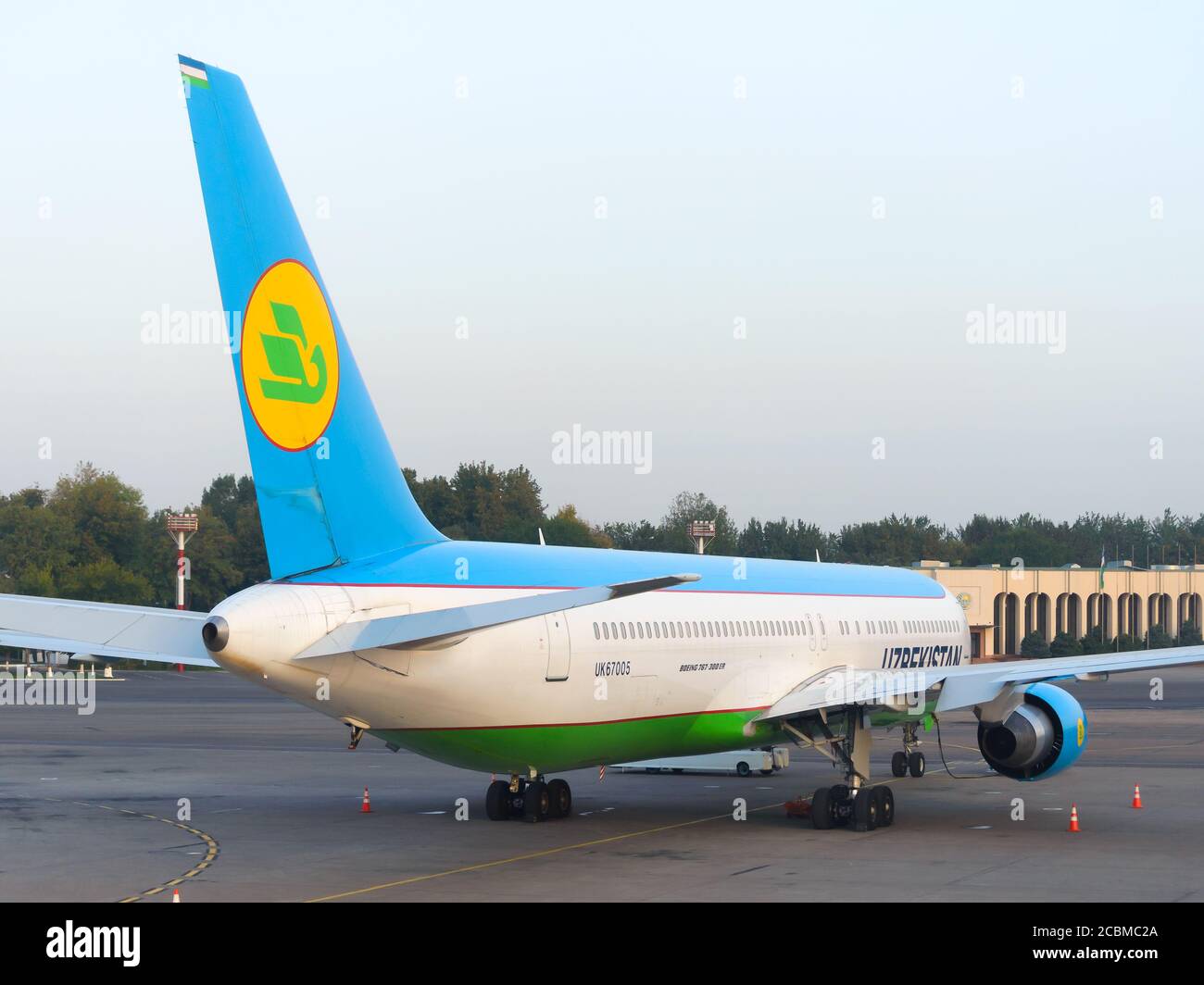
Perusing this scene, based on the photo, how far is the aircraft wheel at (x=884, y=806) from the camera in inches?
870

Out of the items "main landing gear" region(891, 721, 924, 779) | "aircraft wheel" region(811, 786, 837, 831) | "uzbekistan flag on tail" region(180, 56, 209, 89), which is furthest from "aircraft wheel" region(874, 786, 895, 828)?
"uzbekistan flag on tail" region(180, 56, 209, 89)

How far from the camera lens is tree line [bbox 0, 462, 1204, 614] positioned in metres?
97.6

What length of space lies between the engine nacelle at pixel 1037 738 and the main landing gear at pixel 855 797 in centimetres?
242

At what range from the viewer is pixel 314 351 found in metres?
17.1

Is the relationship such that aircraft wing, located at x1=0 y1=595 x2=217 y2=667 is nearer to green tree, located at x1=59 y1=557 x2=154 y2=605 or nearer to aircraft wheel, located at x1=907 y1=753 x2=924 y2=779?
aircraft wheel, located at x1=907 y1=753 x2=924 y2=779

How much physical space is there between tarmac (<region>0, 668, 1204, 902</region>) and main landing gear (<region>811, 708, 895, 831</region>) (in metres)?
0.27

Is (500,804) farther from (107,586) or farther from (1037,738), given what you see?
(107,586)

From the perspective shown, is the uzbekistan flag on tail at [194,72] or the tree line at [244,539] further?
the tree line at [244,539]

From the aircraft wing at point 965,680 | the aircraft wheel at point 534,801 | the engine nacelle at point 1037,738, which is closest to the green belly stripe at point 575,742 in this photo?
the aircraft wing at point 965,680

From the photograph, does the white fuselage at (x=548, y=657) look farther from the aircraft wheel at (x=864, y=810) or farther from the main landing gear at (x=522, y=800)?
the aircraft wheel at (x=864, y=810)

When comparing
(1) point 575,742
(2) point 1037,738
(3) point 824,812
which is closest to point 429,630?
(1) point 575,742
